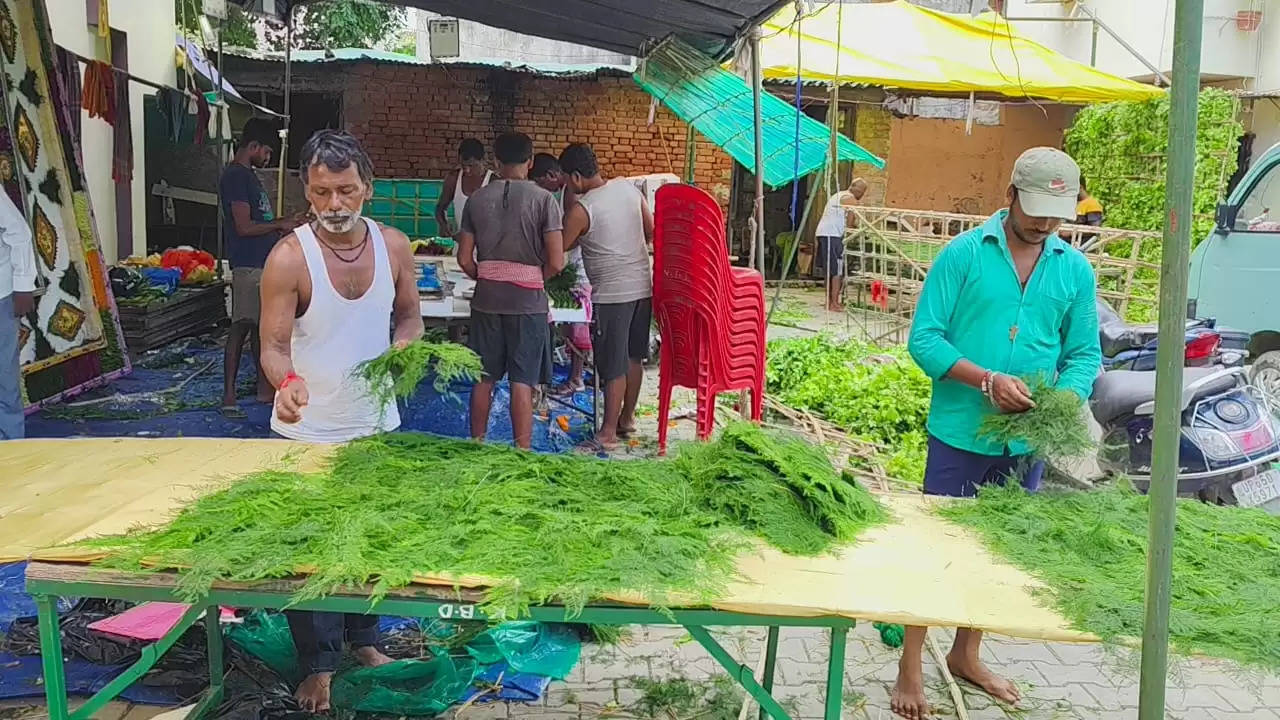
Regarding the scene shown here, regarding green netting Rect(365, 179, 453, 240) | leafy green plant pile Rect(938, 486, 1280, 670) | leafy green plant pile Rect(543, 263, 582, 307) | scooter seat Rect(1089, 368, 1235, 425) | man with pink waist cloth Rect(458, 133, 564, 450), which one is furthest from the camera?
green netting Rect(365, 179, 453, 240)

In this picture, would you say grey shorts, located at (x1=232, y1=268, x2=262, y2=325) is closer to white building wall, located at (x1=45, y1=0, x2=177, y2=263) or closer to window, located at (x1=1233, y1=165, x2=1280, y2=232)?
white building wall, located at (x1=45, y1=0, x2=177, y2=263)

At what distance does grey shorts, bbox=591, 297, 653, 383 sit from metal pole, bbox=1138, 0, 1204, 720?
15.6ft

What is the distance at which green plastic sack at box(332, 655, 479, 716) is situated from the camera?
346cm

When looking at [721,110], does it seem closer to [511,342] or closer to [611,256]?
[611,256]

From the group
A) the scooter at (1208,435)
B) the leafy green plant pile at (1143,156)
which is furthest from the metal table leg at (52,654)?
the leafy green plant pile at (1143,156)

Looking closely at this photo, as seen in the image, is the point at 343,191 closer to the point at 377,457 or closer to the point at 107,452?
the point at 377,457

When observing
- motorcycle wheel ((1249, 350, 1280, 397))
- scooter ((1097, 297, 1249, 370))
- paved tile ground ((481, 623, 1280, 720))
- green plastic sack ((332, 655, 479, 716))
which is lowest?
paved tile ground ((481, 623, 1280, 720))

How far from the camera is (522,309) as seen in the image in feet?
19.4

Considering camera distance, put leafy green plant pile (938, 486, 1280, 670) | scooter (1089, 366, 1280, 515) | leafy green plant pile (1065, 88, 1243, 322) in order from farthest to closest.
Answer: leafy green plant pile (1065, 88, 1243, 322)
scooter (1089, 366, 1280, 515)
leafy green plant pile (938, 486, 1280, 670)

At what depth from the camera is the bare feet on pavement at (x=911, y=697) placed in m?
3.54

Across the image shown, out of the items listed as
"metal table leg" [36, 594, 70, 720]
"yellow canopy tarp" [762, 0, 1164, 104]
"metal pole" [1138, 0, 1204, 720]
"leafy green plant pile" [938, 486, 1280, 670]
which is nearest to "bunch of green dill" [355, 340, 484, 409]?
"metal table leg" [36, 594, 70, 720]

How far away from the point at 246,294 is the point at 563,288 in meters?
2.21

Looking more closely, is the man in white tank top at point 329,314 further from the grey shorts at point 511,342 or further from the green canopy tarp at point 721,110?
the green canopy tarp at point 721,110

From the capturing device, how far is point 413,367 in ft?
9.86
